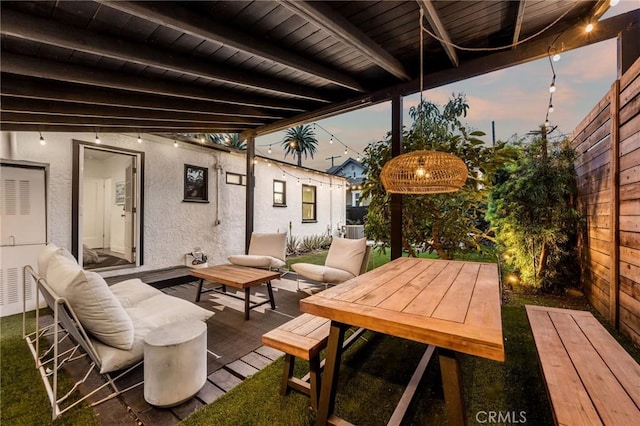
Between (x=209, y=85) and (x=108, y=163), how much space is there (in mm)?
5156

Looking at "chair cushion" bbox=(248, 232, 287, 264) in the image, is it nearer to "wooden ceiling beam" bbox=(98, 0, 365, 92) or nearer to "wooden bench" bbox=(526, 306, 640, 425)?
"wooden ceiling beam" bbox=(98, 0, 365, 92)

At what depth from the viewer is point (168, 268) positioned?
17.0 feet

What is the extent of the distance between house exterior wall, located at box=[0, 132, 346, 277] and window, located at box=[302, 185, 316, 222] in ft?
3.83

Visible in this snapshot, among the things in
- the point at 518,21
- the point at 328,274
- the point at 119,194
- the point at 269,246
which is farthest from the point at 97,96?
the point at 119,194

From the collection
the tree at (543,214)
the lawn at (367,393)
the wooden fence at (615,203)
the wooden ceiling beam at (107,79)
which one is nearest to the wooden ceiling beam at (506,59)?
the wooden fence at (615,203)

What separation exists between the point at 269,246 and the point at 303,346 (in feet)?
11.2

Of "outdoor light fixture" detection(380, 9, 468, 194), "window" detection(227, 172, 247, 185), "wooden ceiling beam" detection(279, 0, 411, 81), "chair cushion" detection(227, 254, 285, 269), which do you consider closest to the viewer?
"wooden ceiling beam" detection(279, 0, 411, 81)

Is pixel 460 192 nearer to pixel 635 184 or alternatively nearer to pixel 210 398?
pixel 635 184

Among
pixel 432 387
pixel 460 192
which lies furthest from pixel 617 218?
pixel 432 387

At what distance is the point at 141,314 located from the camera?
2.31 meters

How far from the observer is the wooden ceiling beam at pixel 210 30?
1.74 m

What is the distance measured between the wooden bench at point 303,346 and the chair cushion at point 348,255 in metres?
1.96

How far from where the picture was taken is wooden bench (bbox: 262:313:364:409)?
5.38 feet

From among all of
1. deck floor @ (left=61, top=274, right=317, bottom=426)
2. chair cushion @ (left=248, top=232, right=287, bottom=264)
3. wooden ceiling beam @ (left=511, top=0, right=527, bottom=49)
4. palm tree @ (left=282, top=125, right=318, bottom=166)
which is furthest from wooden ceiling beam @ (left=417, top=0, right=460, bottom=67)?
palm tree @ (left=282, top=125, right=318, bottom=166)
